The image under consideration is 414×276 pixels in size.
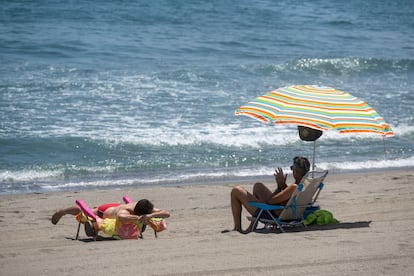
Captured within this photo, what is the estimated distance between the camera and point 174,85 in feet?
60.3

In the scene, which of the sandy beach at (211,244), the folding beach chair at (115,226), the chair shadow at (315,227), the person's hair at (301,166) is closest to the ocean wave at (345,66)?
the sandy beach at (211,244)

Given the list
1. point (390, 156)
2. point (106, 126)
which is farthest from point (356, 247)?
point (106, 126)

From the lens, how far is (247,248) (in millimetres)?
6363

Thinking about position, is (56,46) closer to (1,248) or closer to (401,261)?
(1,248)

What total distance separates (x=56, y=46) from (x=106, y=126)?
28.8 feet

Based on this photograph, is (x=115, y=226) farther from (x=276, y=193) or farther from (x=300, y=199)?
(x=300, y=199)

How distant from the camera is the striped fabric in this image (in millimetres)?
7508

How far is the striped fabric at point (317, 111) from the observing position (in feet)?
24.6

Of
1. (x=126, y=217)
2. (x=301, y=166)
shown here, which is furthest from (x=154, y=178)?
(x=301, y=166)

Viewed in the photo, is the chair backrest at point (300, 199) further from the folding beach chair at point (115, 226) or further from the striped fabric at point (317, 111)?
the folding beach chair at point (115, 226)

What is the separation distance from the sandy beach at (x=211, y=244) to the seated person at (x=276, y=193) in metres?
0.38

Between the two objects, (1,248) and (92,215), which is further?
(92,215)

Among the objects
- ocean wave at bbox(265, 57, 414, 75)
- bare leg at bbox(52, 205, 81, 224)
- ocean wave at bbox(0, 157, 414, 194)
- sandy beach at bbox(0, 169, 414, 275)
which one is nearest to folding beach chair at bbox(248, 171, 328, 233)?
sandy beach at bbox(0, 169, 414, 275)

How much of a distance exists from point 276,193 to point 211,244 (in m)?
1.29
